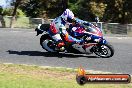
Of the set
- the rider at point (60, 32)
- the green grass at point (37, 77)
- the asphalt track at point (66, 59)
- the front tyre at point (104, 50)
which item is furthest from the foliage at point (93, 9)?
the green grass at point (37, 77)

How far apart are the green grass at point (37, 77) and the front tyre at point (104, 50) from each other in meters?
2.91

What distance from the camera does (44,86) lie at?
862 centimetres

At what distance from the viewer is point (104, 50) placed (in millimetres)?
14109

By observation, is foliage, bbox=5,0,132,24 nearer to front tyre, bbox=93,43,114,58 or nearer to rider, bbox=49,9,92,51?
rider, bbox=49,9,92,51

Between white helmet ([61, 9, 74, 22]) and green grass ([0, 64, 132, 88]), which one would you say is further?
white helmet ([61, 9, 74, 22])

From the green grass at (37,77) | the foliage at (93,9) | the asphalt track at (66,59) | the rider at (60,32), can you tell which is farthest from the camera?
the foliage at (93,9)

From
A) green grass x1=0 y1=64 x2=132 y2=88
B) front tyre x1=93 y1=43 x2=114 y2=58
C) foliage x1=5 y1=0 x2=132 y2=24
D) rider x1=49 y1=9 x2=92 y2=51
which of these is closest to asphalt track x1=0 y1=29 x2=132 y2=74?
front tyre x1=93 y1=43 x2=114 y2=58

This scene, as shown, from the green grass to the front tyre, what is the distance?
2910 millimetres

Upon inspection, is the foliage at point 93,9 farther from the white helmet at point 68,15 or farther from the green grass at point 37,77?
the green grass at point 37,77

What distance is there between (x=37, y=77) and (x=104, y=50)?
4388mm

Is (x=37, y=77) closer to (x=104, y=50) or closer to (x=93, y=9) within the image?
(x=104, y=50)

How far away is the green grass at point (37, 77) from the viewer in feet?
28.8

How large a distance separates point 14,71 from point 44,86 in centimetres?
259

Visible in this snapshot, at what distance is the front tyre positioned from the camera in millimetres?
14023
